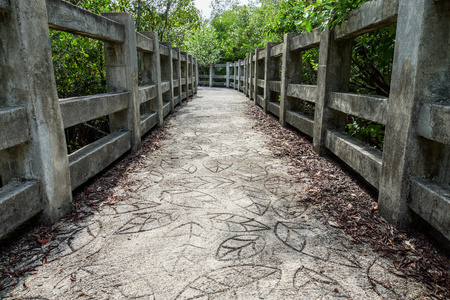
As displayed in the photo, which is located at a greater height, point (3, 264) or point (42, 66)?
point (42, 66)

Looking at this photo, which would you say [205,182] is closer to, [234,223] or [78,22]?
[234,223]

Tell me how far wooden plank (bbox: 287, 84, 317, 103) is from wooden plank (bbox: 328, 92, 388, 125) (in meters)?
0.71

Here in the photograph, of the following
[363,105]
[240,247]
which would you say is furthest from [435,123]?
[240,247]

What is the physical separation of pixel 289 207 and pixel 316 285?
3.78 feet

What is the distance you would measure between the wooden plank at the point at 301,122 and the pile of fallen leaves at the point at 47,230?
2584 millimetres

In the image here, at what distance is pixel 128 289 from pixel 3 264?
0.87 meters

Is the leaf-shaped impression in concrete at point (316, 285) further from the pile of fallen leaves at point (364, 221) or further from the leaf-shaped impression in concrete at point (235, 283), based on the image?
the pile of fallen leaves at point (364, 221)

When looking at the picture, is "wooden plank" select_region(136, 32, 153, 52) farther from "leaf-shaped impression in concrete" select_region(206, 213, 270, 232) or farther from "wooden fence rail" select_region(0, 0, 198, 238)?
"leaf-shaped impression in concrete" select_region(206, 213, 270, 232)

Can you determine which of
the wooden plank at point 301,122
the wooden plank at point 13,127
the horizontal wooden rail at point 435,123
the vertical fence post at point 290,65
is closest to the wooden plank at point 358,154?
the horizontal wooden rail at point 435,123

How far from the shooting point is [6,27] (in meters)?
2.27

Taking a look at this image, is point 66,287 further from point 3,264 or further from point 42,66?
point 42,66

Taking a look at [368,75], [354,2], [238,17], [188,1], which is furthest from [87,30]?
[238,17]

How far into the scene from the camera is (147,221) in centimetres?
274

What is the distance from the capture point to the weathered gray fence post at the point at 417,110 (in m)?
2.16
